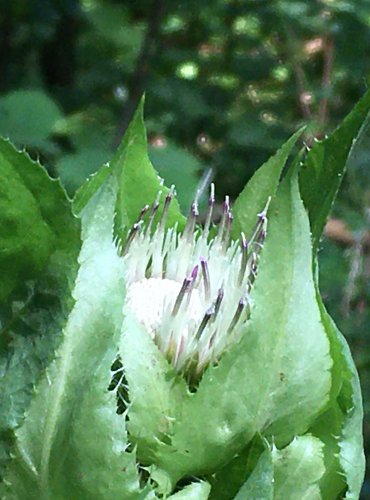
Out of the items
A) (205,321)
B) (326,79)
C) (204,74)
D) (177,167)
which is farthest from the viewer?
(204,74)

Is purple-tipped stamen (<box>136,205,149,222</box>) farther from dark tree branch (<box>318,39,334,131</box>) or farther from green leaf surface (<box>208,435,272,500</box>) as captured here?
dark tree branch (<box>318,39,334,131</box>)

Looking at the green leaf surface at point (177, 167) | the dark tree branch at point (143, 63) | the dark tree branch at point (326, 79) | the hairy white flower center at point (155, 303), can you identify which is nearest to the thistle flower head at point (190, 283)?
the hairy white flower center at point (155, 303)

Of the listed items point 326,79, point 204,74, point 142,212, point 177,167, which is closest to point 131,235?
point 142,212

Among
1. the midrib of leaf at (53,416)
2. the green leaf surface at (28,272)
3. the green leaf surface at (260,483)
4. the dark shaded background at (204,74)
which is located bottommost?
the dark shaded background at (204,74)

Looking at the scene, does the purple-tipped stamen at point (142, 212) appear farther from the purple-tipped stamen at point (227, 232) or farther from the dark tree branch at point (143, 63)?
the dark tree branch at point (143, 63)

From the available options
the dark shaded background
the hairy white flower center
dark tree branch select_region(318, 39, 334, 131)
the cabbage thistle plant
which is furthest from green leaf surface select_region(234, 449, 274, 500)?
dark tree branch select_region(318, 39, 334, 131)

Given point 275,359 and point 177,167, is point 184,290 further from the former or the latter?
point 177,167

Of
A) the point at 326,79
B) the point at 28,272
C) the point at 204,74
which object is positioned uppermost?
the point at 28,272

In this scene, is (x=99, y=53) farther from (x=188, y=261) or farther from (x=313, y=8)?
(x=188, y=261)
